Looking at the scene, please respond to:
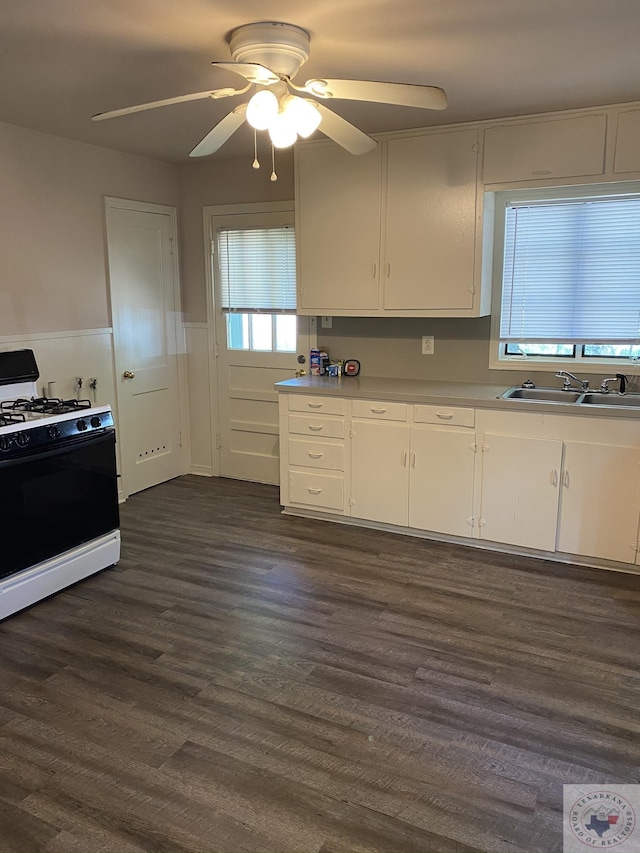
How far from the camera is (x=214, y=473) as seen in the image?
5.44m

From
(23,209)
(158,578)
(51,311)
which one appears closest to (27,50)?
(23,209)

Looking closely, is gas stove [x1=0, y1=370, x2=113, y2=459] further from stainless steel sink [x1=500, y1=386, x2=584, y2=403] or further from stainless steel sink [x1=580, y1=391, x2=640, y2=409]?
stainless steel sink [x1=580, y1=391, x2=640, y2=409]

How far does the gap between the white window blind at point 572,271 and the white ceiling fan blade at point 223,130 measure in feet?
6.48

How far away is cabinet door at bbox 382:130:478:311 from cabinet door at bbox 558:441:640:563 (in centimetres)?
113

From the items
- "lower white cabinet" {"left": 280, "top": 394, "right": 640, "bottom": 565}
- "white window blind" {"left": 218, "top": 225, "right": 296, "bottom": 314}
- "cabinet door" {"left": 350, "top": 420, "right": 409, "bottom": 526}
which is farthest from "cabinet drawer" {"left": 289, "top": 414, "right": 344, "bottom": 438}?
"white window blind" {"left": 218, "top": 225, "right": 296, "bottom": 314}

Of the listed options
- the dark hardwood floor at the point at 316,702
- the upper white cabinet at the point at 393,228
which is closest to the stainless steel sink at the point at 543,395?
the upper white cabinet at the point at 393,228

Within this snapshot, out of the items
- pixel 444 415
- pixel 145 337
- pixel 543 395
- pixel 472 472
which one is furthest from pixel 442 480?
pixel 145 337

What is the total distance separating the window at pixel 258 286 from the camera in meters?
4.81

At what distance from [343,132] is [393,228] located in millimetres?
1402

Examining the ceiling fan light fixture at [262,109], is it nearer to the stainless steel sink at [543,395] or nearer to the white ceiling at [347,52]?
the white ceiling at [347,52]

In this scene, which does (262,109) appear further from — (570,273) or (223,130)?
(570,273)

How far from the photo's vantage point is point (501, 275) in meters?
4.04

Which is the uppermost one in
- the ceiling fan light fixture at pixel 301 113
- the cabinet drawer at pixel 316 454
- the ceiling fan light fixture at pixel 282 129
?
the ceiling fan light fixture at pixel 301 113

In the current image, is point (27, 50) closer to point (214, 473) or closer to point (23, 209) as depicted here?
point (23, 209)
